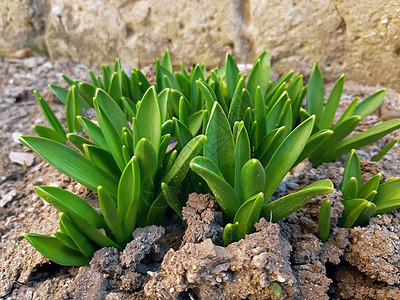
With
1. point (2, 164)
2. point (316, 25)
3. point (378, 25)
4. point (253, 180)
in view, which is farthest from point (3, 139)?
point (378, 25)

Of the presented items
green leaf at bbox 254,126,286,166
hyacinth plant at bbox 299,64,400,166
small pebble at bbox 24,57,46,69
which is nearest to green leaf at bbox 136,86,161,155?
green leaf at bbox 254,126,286,166

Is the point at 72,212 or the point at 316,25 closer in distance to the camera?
the point at 72,212

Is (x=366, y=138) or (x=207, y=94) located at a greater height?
(x=207, y=94)

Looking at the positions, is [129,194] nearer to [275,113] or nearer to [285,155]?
[285,155]

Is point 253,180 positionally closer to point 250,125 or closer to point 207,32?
point 250,125

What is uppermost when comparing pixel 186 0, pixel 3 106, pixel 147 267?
pixel 186 0

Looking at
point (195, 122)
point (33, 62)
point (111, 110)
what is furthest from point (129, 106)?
point (33, 62)
